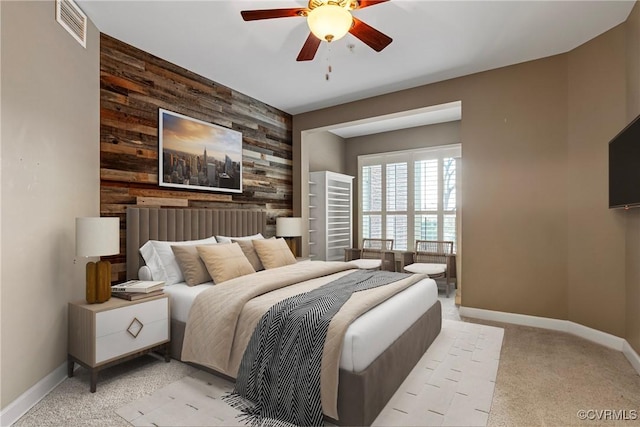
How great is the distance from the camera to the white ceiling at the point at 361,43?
274 cm

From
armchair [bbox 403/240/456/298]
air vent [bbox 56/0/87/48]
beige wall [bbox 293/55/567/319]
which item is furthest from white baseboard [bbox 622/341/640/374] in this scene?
air vent [bbox 56/0/87/48]

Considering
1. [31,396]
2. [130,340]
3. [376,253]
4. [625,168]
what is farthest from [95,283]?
[376,253]

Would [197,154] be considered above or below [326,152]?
below

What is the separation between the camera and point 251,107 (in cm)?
474

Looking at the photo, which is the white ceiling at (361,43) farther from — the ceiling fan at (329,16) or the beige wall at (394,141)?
the beige wall at (394,141)

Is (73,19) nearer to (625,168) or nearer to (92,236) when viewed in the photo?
(92,236)

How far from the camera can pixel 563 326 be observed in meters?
3.52

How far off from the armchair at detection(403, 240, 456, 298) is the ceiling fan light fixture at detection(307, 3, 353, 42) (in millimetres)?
3730

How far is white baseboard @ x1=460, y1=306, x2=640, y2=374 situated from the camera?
2.89 m

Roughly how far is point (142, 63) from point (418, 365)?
385 centimetres

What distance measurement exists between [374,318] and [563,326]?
2644 millimetres

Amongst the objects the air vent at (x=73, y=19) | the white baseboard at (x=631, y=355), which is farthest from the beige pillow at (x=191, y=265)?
the white baseboard at (x=631, y=355)

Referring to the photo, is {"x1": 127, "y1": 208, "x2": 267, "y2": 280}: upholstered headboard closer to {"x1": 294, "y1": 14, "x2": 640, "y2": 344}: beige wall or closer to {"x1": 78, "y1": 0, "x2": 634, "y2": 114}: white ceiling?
{"x1": 78, "y1": 0, "x2": 634, "y2": 114}: white ceiling

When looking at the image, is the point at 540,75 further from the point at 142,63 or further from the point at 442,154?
the point at 142,63
